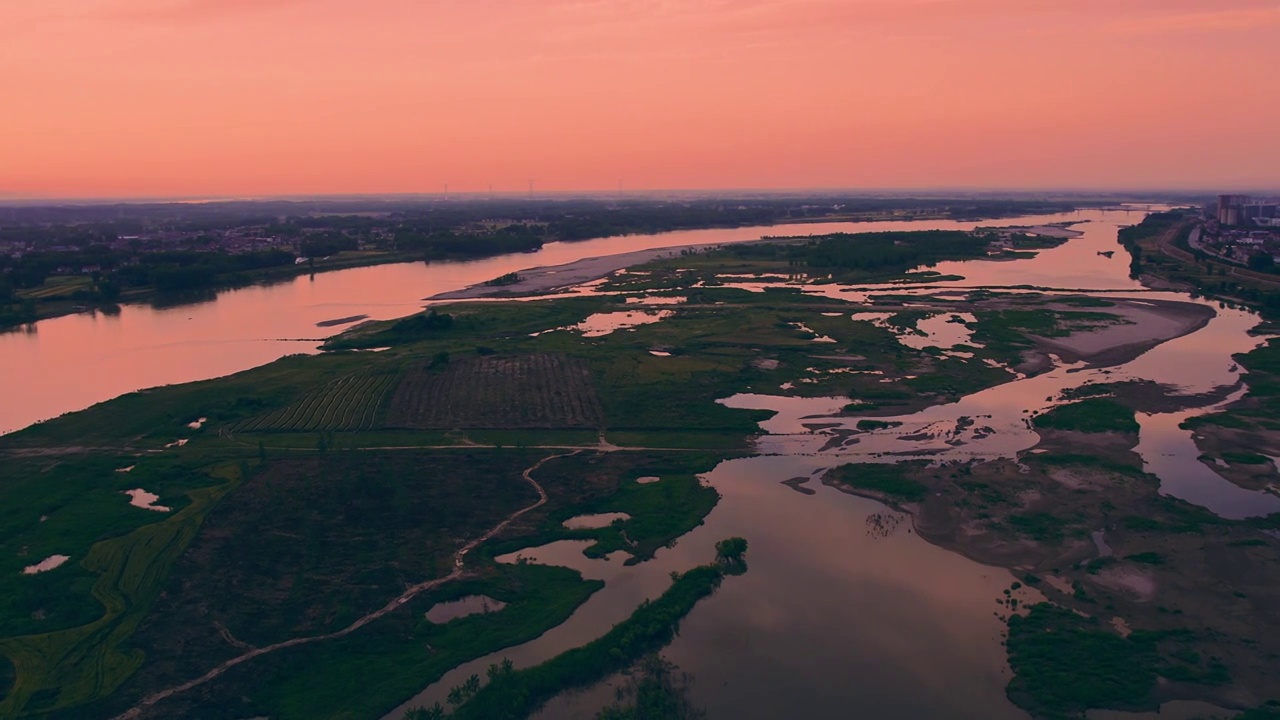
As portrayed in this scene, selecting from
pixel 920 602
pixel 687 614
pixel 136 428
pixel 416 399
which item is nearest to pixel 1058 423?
pixel 920 602

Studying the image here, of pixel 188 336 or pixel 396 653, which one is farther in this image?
pixel 188 336

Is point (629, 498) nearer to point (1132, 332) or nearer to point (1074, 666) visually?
point (1074, 666)

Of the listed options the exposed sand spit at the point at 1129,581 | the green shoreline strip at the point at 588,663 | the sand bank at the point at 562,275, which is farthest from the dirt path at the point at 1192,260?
the green shoreline strip at the point at 588,663

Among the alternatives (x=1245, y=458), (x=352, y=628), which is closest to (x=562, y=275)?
(x=1245, y=458)

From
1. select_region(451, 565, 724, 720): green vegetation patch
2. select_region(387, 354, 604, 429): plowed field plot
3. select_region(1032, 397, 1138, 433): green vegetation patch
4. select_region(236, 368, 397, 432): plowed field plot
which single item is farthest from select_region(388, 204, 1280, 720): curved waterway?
select_region(236, 368, 397, 432): plowed field plot

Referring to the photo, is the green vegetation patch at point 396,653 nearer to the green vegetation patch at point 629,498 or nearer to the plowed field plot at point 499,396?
the green vegetation patch at point 629,498

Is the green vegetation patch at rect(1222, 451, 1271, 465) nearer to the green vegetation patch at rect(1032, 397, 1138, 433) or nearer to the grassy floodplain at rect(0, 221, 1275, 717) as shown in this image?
the green vegetation patch at rect(1032, 397, 1138, 433)
